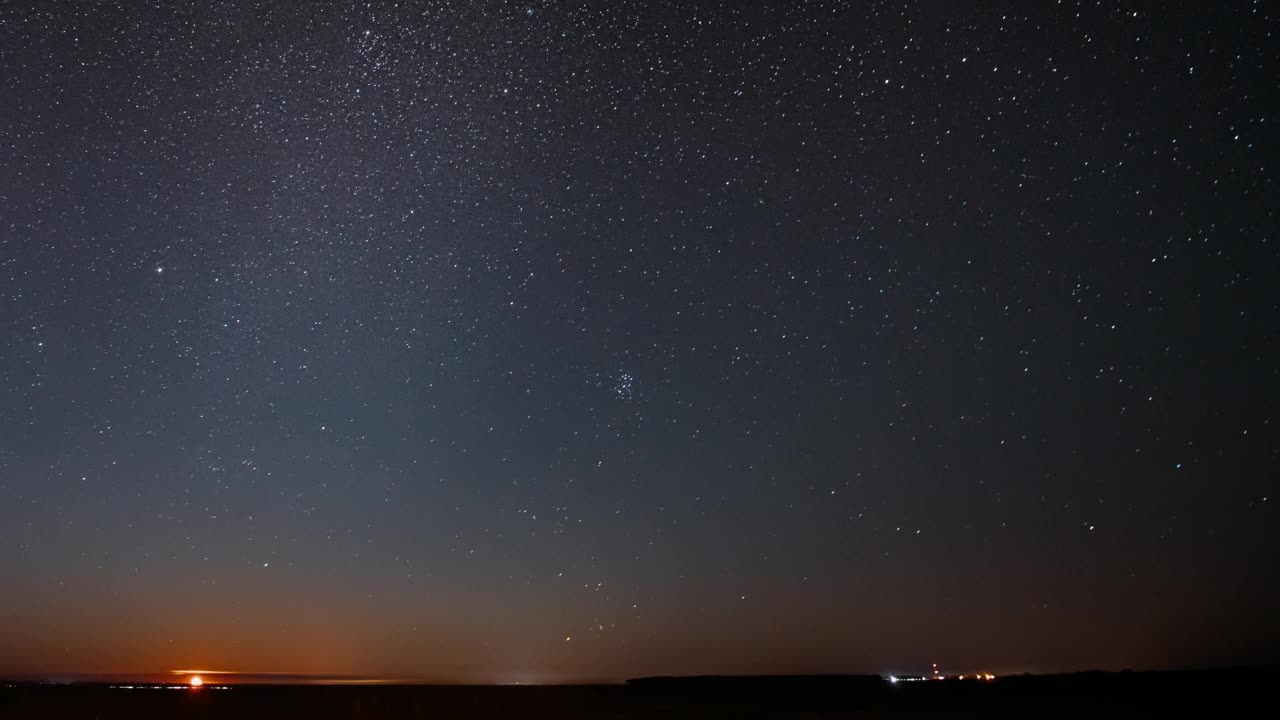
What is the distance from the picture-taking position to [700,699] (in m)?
11.1

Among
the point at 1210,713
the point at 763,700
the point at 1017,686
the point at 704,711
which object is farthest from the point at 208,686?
the point at 1210,713

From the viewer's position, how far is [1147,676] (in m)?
12.7

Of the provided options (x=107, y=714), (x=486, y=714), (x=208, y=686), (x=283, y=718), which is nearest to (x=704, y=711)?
(x=486, y=714)

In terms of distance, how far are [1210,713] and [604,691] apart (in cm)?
752

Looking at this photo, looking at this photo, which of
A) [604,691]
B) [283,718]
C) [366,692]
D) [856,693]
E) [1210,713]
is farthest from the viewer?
[856,693]

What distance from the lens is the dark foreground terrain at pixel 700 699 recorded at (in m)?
8.88

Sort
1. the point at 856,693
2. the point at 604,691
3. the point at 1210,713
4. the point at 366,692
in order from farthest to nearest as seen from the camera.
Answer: the point at 856,693, the point at 604,691, the point at 1210,713, the point at 366,692

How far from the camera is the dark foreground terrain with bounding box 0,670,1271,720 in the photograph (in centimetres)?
888

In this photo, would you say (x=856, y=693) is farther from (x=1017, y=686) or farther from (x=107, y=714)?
(x=107, y=714)

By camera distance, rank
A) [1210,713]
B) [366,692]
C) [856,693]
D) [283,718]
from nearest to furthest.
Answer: [283,718] < [366,692] < [1210,713] < [856,693]

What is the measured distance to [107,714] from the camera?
8.66 meters

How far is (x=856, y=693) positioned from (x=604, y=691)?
3719mm

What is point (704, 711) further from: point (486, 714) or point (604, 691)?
point (486, 714)

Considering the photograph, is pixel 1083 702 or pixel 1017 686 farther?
pixel 1017 686
